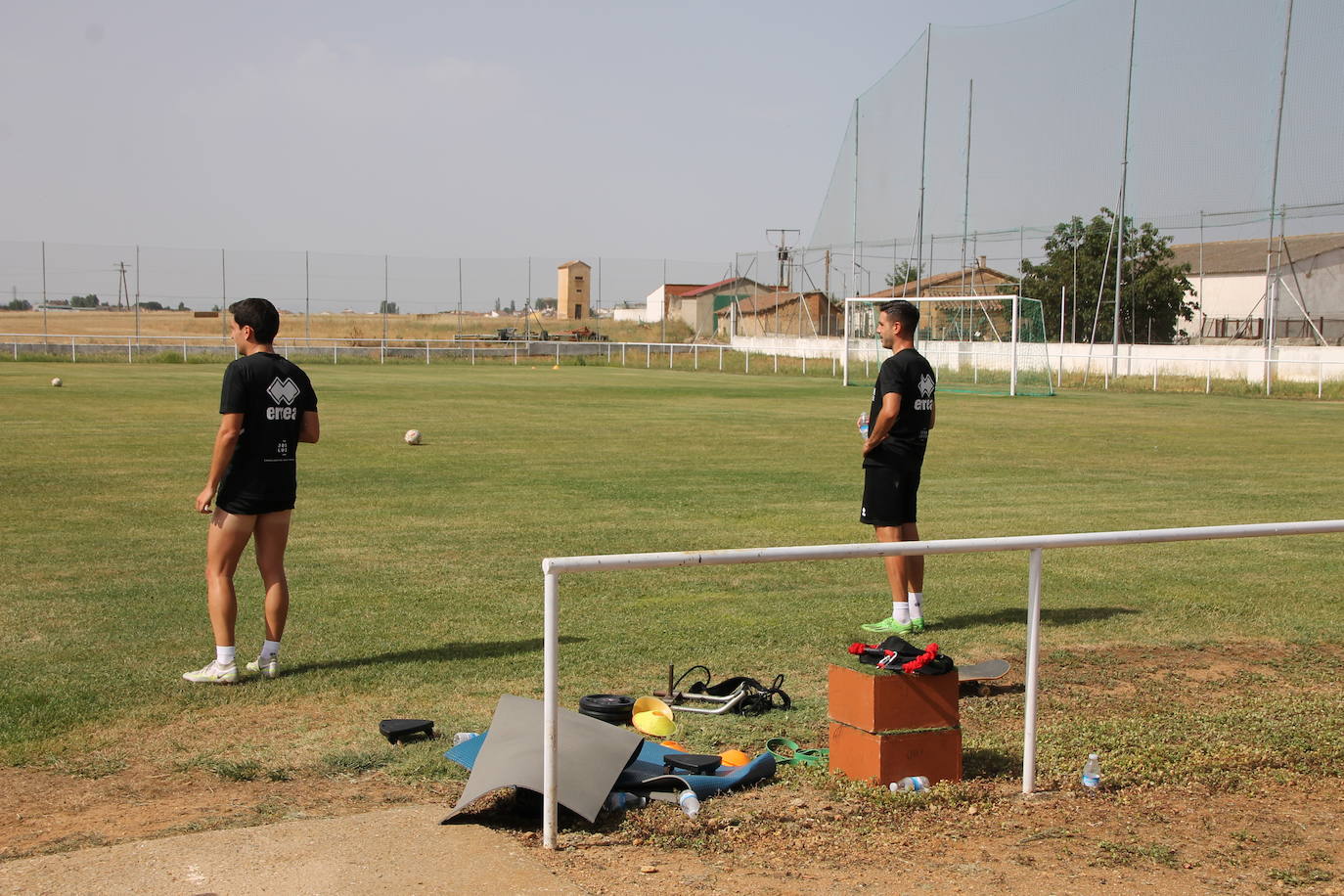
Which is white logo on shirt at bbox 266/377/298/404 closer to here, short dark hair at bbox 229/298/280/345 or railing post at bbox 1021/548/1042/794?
short dark hair at bbox 229/298/280/345

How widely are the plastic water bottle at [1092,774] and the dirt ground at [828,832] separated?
0.07 metres

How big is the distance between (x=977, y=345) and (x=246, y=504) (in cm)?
3848

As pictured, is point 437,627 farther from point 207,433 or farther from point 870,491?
point 207,433

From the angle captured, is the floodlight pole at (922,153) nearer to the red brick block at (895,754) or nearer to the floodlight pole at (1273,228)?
the floodlight pole at (1273,228)

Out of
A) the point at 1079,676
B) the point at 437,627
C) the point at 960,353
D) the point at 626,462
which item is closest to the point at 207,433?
the point at 626,462

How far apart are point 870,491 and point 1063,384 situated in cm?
3727

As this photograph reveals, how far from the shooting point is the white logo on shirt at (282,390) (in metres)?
6.57

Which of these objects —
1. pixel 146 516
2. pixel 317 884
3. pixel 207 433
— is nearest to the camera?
pixel 317 884

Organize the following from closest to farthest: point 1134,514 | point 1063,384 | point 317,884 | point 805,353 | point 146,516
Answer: point 317,884
point 146,516
point 1134,514
point 1063,384
point 805,353

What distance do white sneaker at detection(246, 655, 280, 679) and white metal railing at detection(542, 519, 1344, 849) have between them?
272cm

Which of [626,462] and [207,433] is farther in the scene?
[207,433]

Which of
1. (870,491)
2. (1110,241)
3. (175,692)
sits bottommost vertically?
(175,692)

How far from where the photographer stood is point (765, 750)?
543 centimetres

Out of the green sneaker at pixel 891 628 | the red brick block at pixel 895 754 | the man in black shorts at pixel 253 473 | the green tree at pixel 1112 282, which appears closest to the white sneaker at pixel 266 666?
the man in black shorts at pixel 253 473
